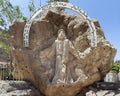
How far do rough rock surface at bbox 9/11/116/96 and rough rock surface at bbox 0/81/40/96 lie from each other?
389mm

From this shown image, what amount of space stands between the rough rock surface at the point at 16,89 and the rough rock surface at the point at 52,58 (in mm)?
389

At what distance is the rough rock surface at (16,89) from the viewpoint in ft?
27.1

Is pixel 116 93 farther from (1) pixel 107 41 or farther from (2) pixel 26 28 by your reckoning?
(2) pixel 26 28

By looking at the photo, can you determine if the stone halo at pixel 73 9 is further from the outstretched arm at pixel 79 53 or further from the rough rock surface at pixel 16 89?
the rough rock surface at pixel 16 89

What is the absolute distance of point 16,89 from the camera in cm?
854

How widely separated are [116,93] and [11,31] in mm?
3525

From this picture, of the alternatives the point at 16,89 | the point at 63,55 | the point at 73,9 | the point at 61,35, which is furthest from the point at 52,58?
the point at 73,9

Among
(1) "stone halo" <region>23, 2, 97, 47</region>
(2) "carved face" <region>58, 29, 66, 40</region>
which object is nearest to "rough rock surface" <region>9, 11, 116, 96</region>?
(1) "stone halo" <region>23, 2, 97, 47</region>

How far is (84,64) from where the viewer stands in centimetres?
899

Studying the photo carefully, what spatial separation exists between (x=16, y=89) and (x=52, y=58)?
145cm

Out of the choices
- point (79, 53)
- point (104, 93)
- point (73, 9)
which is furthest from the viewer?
point (73, 9)

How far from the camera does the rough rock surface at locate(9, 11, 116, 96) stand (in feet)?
29.2

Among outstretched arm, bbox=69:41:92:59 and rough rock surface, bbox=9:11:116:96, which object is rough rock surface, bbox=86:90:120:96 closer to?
rough rock surface, bbox=9:11:116:96

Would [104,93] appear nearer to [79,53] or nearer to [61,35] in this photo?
[79,53]
